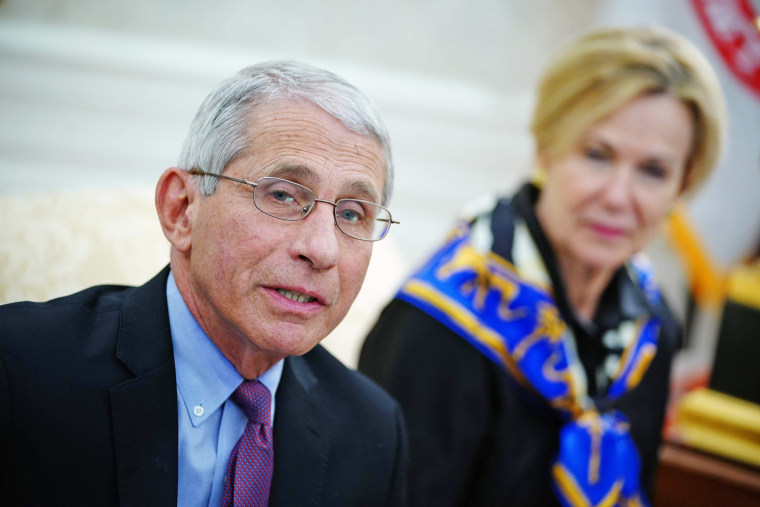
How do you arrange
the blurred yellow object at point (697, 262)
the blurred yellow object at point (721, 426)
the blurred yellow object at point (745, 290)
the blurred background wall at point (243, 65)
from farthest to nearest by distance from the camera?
1. the blurred yellow object at point (697, 262)
2. the blurred yellow object at point (745, 290)
3. the blurred yellow object at point (721, 426)
4. the blurred background wall at point (243, 65)

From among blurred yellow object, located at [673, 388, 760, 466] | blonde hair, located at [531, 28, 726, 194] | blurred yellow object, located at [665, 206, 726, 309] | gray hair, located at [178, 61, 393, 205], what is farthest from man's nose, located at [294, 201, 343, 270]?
blurred yellow object, located at [665, 206, 726, 309]

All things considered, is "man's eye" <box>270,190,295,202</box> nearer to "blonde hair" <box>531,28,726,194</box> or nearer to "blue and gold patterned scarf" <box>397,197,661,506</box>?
"blue and gold patterned scarf" <box>397,197,661,506</box>

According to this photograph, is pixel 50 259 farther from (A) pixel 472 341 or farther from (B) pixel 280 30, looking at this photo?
(B) pixel 280 30

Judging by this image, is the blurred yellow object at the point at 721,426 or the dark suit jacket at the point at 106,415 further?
the blurred yellow object at the point at 721,426

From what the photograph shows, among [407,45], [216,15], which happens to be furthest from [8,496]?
[407,45]

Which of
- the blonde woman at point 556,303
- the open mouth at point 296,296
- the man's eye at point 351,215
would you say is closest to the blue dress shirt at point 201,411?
the open mouth at point 296,296

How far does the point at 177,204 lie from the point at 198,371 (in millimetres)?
221

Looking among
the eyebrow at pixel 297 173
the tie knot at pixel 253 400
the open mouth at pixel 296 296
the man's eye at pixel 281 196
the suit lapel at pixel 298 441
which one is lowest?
the suit lapel at pixel 298 441

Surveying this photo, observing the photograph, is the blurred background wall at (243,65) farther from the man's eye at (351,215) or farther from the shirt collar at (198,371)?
the man's eye at (351,215)

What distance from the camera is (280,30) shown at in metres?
2.46

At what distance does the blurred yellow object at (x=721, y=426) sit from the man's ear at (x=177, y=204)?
6.63 feet

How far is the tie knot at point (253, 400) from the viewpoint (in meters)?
0.98

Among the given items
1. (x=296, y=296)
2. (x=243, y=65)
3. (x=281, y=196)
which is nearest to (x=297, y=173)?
Answer: (x=281, y=196)

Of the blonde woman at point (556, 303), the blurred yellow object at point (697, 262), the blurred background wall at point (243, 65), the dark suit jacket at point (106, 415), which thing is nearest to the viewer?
the dark suit jacket at point (106, 415)
